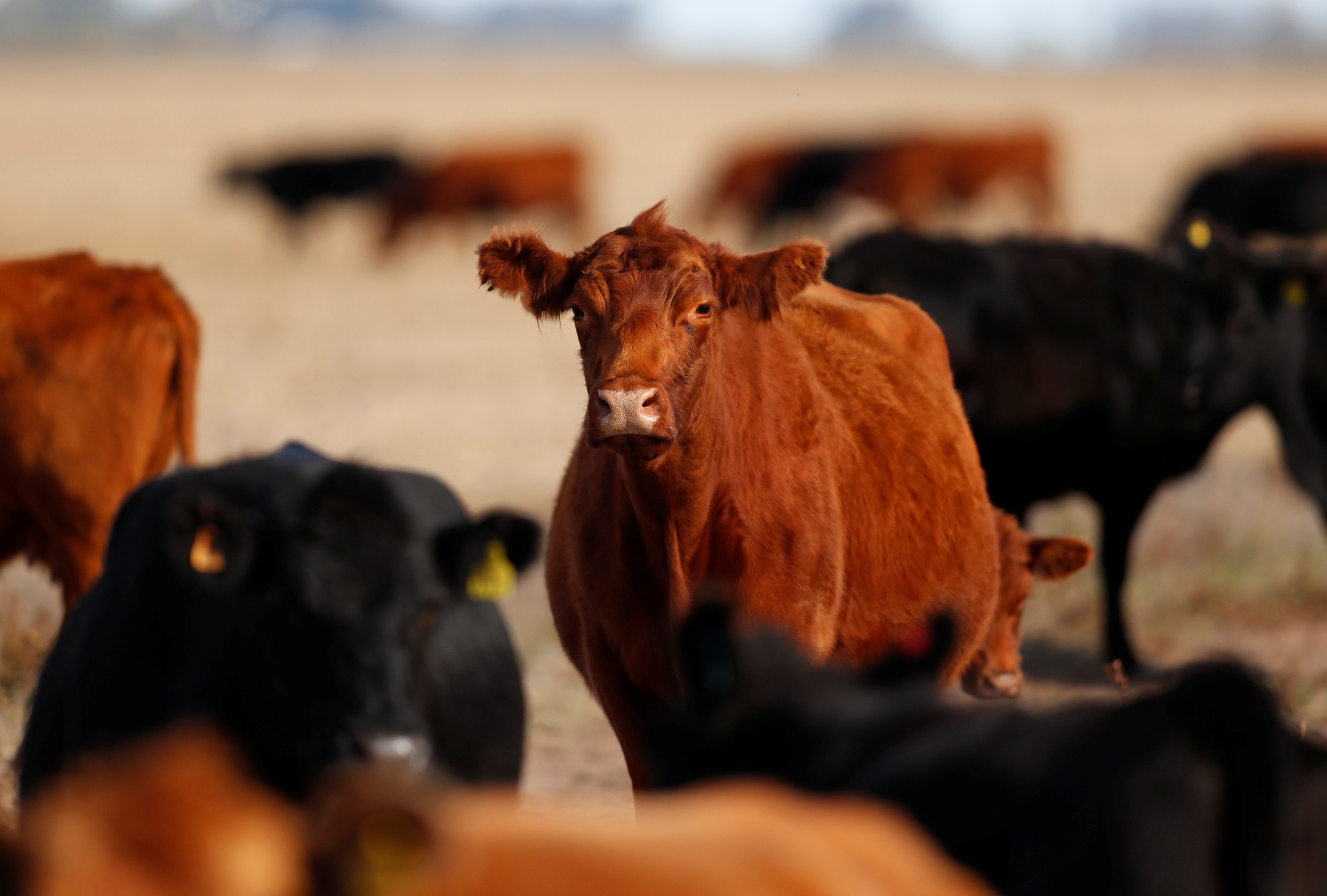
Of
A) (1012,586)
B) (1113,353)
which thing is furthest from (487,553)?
(1113,353)

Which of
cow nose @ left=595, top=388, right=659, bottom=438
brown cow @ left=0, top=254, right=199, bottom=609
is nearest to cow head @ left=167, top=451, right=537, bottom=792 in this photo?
cow nose @ left=595, top=388, right=659, bottom=438

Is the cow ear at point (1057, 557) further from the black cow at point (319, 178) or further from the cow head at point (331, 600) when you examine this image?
the black cow at point (319, 178)

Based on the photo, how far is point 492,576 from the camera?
10.9 ft

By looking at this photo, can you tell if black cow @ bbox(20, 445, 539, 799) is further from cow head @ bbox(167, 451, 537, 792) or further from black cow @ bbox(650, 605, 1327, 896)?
black cow @ bbox(650, 605, 1327, 896)

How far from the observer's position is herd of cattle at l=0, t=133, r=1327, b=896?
176 cm

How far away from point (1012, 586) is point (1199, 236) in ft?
10.8

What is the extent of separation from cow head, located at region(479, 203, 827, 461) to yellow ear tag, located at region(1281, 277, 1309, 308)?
4.47 metres

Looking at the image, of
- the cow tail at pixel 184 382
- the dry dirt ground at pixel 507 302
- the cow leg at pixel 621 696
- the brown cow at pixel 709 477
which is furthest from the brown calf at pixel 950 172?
the cow leg at pixel 621 696

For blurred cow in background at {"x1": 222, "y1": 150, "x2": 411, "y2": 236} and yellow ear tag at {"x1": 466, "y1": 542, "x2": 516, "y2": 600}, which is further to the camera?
blurred cow in background at {"x1": 222, "y1": 150, "x2": 411, "y2": 236}

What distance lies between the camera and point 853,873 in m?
1.82

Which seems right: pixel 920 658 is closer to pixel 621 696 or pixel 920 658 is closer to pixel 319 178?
pixel 621 696

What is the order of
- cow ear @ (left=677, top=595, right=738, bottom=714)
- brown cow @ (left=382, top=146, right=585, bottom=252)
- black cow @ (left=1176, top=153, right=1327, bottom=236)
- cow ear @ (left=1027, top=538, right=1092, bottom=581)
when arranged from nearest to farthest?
cow ear @ (left=677, top=595, right=738, bottom=714) → cow ear @ (left=1027, top=538, right=1092, bottom=581) → black cow @ (left=1176, top=153, right=1327, bottom=236) → brown cow @ (left=382, top=146, right=585, bottom=252)

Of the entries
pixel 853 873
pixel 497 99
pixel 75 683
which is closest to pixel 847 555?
pixel 75 683

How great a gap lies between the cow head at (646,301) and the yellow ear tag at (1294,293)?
4.47m
